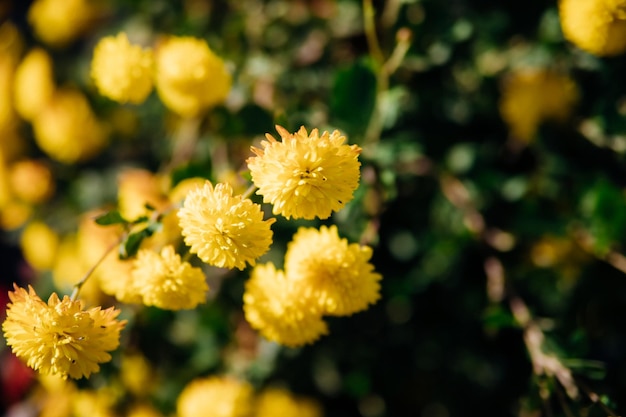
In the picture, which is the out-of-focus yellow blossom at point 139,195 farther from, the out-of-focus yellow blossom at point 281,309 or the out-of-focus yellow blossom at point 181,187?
the out-of-focus yellow blossom at point 281,309

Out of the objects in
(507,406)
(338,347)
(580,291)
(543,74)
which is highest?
(543,74)

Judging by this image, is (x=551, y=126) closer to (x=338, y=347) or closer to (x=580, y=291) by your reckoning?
(x=580, y=291)

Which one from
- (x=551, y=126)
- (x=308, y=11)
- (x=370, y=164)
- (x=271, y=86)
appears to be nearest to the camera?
(x=370, y=164)

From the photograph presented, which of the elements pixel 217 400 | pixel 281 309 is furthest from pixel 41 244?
pixel 281 309

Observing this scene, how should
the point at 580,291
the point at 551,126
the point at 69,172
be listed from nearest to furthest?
the point at 551,126
the point at 580,291
the point at 69,172

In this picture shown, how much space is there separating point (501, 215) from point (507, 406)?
0.71m

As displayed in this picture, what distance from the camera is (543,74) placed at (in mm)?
1469

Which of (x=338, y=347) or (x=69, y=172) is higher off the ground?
(x=69, y=172)

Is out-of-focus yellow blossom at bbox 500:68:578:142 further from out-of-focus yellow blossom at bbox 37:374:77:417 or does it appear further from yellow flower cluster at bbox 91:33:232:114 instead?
out-of-focus yellow blossom at bbox 37:374:77:417

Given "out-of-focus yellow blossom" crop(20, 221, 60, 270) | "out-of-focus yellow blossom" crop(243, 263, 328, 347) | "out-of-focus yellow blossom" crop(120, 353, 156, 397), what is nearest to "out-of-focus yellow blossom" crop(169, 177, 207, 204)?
"out-of-focus yellow blossom" crop(243, 263, 328, 347)

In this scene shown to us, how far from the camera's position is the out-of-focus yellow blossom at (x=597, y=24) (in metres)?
1.02

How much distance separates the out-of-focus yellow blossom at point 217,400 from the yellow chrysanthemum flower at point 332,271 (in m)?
0.48

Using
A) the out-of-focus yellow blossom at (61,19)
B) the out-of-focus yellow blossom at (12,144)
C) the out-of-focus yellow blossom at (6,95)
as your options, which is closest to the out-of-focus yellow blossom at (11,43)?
the out-of-focus yellow blossom at (6,95)

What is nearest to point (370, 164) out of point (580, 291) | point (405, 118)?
point (405, 118)
